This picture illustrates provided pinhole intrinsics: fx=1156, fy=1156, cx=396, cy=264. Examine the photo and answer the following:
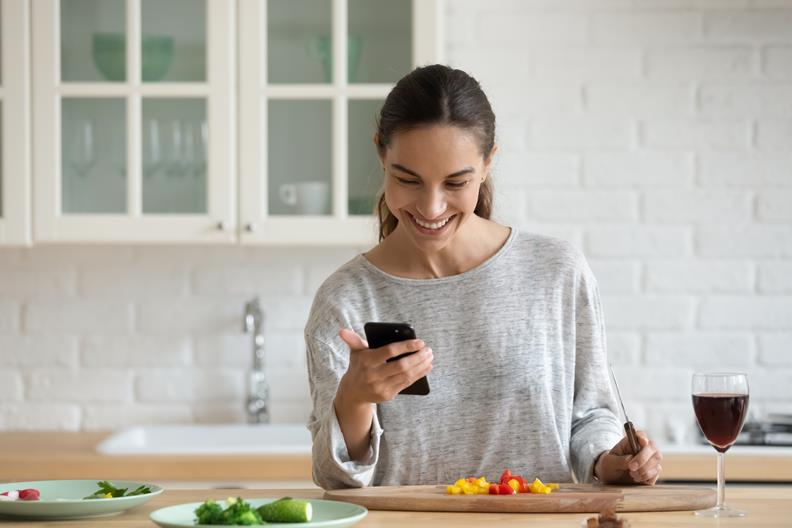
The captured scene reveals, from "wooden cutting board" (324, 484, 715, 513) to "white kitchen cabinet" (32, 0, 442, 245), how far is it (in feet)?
5.02

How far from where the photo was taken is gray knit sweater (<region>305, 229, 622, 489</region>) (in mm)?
2047

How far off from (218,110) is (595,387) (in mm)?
1509

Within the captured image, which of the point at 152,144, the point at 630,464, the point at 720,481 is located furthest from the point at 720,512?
the point at 152,144

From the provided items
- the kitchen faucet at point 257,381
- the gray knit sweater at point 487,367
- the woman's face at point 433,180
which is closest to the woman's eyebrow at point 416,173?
the woman's face at point 433,180

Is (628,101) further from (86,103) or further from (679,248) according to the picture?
(86,103)

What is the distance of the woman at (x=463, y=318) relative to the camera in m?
1.95

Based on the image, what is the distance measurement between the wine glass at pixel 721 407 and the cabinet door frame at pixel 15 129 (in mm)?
2101

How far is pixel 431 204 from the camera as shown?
191cm

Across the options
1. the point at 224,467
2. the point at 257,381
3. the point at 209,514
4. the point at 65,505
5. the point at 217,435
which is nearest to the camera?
the point at 209,514

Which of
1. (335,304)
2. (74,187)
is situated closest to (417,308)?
(335,304)

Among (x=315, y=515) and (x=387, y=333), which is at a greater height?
(x=387, y=333)

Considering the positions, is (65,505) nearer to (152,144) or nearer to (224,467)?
(224,467)

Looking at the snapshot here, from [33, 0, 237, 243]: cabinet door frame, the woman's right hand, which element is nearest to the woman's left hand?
the woman's right hand

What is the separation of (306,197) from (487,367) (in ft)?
4.11
